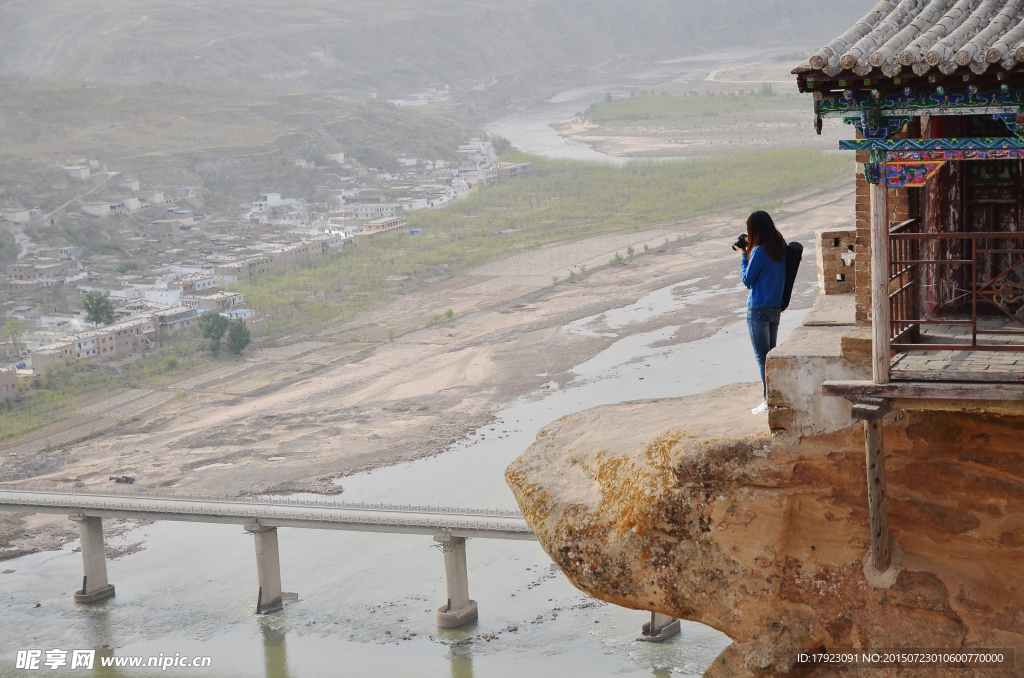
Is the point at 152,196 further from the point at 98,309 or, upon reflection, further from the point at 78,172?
the point at 98,309

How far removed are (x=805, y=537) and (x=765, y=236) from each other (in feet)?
9.53

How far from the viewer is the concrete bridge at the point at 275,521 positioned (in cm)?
3431

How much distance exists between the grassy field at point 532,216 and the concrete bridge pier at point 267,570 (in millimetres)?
37860

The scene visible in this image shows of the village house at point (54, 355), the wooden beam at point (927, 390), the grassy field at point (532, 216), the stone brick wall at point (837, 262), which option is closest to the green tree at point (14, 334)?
the village house at point (54, 355)

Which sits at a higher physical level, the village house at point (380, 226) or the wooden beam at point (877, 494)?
the wooden beam at point (877, 494)

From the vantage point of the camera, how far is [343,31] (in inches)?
6427

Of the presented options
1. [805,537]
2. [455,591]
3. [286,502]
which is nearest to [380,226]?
[286,502]

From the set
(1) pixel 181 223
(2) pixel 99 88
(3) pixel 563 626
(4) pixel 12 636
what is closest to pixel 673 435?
(3) pixel 563 626

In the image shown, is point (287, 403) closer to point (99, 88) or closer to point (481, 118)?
point (99, 88)

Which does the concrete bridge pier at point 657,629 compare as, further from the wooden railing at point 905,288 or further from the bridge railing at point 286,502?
the wooden railing at point 905,288

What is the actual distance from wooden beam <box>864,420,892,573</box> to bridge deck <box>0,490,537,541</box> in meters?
23.8

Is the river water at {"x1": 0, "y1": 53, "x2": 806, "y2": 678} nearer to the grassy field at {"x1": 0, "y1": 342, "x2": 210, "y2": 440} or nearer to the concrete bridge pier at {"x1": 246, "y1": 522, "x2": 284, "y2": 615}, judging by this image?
the concrete bridge pier at {"x1": 246, "y1": 522, "x2": 284, "y2": 615}

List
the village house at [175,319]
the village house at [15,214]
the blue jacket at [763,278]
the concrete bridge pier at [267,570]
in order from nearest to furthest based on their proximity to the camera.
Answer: the blue jacket at [763,278] < the concrete bridge pier at [267,570] < the village house at [175,319] < the village house at [15,214]

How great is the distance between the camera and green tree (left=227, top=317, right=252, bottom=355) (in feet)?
227
